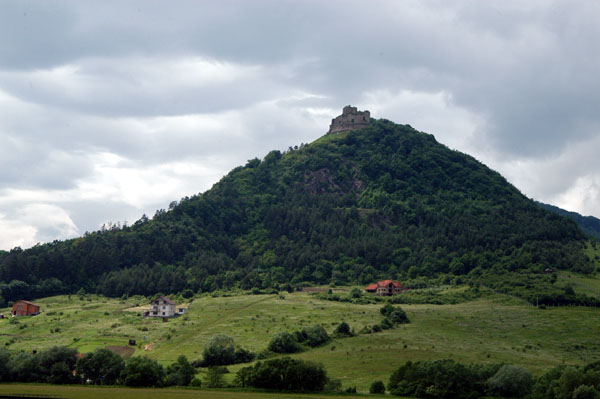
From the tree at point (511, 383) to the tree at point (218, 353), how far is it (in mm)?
42203

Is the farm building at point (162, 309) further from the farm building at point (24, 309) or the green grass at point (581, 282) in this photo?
the green grass at point (581, 282)

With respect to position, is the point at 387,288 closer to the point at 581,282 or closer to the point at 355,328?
the point at 355,328

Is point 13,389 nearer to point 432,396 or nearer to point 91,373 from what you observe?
point 91,373

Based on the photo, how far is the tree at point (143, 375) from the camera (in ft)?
265

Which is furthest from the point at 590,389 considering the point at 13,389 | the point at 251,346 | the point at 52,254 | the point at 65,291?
the point at 52,254

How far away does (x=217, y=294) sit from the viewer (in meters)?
174

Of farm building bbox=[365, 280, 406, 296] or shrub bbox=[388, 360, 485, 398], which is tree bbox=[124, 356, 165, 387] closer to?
shrub bbox=[388, 360, 485, 398]

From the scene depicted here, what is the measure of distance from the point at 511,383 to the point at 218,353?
4586cm

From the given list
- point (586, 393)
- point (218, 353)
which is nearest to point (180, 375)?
point (218, 353)

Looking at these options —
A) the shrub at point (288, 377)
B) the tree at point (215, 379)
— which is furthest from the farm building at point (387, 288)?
the shrub at point (288, 377)

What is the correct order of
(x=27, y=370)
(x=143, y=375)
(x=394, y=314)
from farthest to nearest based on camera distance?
(x=394, y=314), (x=27, y=370), (x=143, y=375)

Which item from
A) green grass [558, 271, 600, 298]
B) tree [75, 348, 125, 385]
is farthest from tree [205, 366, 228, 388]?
green grass [558, 271, 600, 298]

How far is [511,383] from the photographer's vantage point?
7669 cm

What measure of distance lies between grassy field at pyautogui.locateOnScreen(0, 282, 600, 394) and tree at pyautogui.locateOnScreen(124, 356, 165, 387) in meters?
13.2
